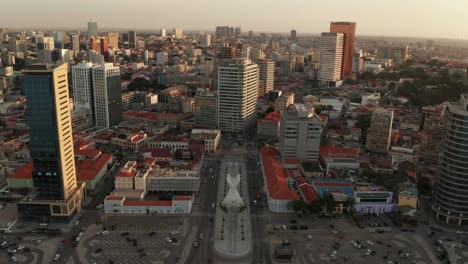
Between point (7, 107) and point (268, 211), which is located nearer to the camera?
point (268, 211)

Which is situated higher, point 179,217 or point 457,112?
point 457,112

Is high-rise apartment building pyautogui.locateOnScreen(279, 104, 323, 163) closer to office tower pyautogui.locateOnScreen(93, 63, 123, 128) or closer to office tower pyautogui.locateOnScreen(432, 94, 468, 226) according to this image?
office tower pyautogui.locateOnScreen(432, 94, 468, 226)

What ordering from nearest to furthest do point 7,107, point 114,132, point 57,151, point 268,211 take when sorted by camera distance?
point 57,151 < point 268,211 < point 114,132 < point 7,107

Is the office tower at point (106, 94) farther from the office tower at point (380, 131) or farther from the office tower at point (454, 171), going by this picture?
the office tower at point (454, 171)

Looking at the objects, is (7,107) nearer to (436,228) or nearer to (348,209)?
(348,209)

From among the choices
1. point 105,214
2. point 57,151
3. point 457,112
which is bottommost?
point 105,214

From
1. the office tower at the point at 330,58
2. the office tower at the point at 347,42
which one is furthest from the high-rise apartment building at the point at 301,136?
the office tower at the point at 347,42

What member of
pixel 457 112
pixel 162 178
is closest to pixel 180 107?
pixel 162 178
